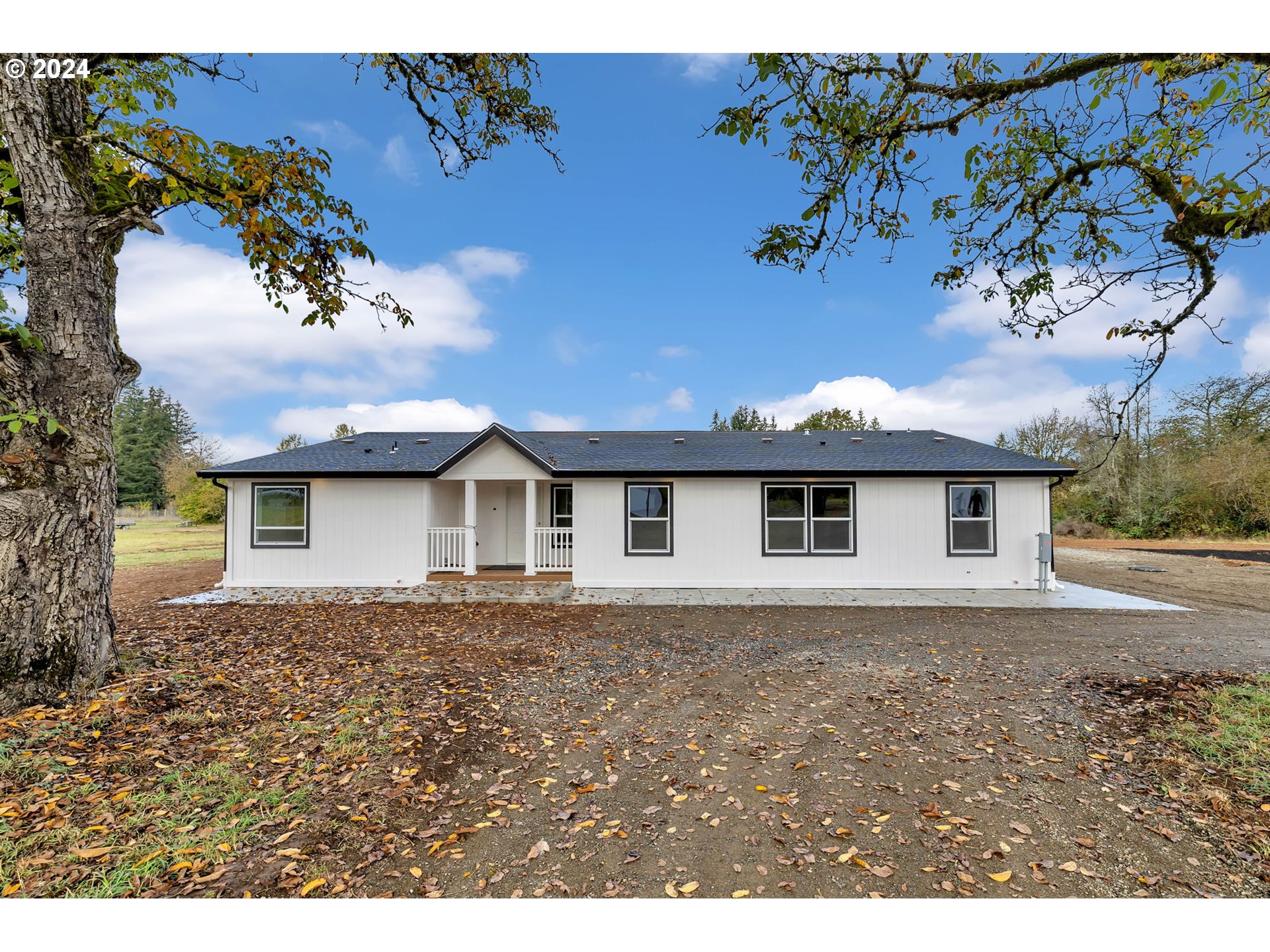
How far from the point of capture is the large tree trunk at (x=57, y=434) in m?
3.99

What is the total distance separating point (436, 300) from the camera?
11500 mm

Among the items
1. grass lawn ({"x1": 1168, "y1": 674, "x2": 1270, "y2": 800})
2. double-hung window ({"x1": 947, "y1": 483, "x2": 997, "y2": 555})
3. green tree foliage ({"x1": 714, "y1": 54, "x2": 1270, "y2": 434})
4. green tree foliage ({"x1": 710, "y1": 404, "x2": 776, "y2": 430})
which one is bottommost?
grass lawn ({"x1": 1168, "y1": 674, "x2": 1270, "y2": 800})

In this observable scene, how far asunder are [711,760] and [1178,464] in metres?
29.2

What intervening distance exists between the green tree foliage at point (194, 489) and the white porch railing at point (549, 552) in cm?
1597

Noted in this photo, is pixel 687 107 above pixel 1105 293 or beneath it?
above

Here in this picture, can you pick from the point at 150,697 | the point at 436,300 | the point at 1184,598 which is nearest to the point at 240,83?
the point at 150,697

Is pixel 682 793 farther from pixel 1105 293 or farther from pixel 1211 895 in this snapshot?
pixel 1105 293

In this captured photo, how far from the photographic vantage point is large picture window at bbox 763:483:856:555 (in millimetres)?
11023

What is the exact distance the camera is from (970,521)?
35.7 feet

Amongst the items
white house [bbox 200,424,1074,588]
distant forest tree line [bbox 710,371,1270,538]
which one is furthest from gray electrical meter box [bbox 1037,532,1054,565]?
distant forest tree line [bbox 710,371,1270,538]

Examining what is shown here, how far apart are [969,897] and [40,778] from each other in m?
5.39

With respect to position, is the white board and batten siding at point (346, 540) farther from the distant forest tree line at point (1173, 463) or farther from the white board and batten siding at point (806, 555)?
the distant forest tree line at point (1173, 463)

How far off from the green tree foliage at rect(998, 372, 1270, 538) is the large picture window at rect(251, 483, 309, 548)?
25387mm

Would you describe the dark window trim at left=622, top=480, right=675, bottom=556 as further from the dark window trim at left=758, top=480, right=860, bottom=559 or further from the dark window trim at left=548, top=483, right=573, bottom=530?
the dark window trim at left=548, top=483, right=573, bottom=530
